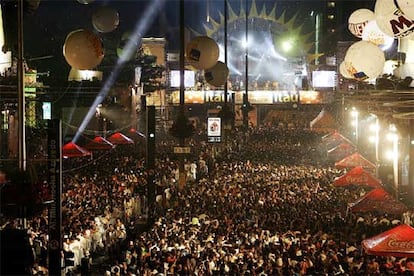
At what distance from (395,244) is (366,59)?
14.5 feet

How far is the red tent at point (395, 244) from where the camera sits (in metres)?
10.1

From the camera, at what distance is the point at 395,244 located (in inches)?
400

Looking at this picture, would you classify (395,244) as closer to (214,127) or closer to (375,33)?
(375,33)

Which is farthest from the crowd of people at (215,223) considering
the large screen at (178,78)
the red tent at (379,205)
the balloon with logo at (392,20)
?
the large screen at (178,78)

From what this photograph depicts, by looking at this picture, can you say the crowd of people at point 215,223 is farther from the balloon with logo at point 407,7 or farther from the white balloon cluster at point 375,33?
the balloon with logo at point 407,7

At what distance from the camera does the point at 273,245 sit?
12367mm

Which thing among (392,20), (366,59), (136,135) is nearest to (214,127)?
(136,135)

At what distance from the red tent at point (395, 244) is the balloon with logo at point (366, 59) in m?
4.04

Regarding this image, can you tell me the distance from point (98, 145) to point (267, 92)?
32030mm

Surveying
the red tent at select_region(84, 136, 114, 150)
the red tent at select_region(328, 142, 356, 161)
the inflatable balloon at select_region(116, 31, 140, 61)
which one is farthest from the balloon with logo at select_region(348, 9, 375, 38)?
the inflatable balloon at select_region(116, 31, 140, 61)

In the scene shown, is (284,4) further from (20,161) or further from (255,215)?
(20,161)

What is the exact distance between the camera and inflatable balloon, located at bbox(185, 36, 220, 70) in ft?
41.2

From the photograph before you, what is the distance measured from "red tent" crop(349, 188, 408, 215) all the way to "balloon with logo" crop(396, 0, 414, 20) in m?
6.67

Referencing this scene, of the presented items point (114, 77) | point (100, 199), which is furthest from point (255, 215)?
point (114, 77)
